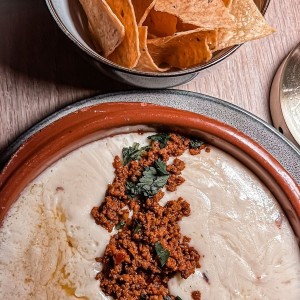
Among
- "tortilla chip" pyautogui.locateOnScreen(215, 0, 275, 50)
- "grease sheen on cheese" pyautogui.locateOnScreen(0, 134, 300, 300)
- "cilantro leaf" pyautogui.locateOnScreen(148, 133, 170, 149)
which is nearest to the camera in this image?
"grease sheen on cheese" pyautogui.locateOnScreen(0, 134, 300, 300)

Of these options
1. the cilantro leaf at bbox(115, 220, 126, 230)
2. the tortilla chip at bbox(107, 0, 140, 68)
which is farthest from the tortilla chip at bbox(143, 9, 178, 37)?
the cilantro leaf at bbox(115, 220, 126, 230)

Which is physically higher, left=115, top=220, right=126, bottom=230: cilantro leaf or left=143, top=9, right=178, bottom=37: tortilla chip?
left=143, top=9, right=178, bottom=37: tortilla chip

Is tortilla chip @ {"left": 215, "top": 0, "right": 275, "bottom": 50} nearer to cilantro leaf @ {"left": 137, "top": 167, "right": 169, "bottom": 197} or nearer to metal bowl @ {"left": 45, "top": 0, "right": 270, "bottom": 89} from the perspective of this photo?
metal bowl @ {"left": 45, "top": 0, "right": 270, "bottom": 89}

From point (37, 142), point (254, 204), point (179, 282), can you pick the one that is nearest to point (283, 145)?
point (254, 204)

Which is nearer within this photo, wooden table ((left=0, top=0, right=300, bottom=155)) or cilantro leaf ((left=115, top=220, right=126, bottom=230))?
cilantro leaf ((left=115, top=220, right=126, bottom=230))

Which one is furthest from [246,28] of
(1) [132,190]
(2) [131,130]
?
(1) [132,190]

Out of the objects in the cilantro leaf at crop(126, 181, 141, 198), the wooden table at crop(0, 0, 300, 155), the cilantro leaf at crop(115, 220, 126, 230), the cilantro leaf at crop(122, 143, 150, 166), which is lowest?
the cilantro leaf at crop(115, 220, 126, 230)

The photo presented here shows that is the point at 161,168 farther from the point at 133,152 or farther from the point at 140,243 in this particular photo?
the point at 140,243
